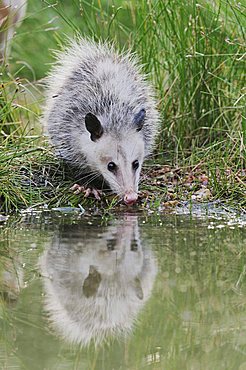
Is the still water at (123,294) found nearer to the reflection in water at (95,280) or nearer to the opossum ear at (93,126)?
the reflection in water at (95,280)

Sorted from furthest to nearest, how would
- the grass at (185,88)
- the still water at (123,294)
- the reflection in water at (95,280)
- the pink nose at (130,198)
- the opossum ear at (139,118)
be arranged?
1. the grass at (185,88)
2. the opossum ear at (139,118)
3. the pink nose at (130,198)
4. the reflection in water at (95,280)
5. the still water at (123,294)

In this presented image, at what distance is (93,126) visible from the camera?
6.20 meters

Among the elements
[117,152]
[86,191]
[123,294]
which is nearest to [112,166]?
[117,152]

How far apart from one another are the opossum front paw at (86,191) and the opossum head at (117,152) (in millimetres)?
108

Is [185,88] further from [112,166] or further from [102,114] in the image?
[112,166]

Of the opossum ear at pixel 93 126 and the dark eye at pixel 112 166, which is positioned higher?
the opossum ear at pixel 93 126

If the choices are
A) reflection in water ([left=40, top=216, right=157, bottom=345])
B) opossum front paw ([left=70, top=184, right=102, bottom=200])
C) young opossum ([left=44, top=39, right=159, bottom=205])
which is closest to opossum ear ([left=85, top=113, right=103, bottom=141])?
young opossum ([left=44, top=39, right=159, bottom=205])

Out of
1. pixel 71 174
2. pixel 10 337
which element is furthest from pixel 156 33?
pixel 10 337

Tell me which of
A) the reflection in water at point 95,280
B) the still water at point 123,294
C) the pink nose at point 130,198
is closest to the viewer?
the still water at point 123,294

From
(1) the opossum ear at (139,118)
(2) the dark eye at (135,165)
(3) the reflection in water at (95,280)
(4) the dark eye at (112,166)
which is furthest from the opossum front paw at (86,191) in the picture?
(3) the reflection in water at (95,280)

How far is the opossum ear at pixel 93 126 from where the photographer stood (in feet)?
20.2

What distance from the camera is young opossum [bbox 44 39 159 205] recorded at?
618cm

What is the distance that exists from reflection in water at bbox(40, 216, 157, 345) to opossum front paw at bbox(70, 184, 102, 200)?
32.3 inches

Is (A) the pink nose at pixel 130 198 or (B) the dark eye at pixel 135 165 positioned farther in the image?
(B) the dark eye at pixel 135 165
